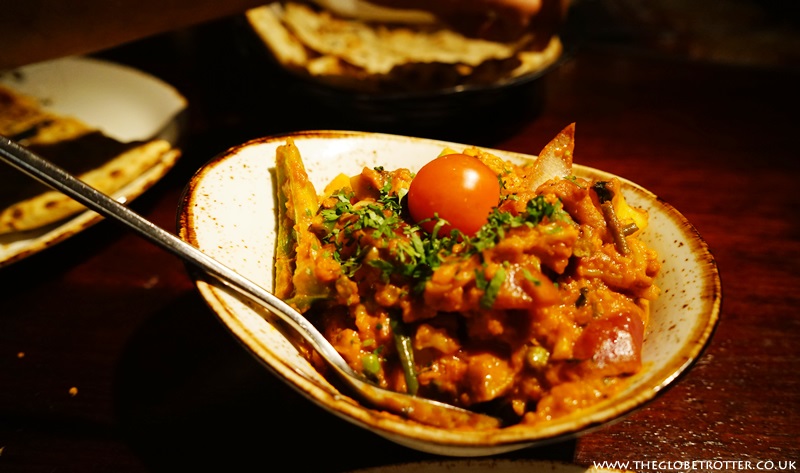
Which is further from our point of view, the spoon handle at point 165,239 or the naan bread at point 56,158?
the naan bread at point 56,158

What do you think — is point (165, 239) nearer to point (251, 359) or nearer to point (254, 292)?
point (254, 292)

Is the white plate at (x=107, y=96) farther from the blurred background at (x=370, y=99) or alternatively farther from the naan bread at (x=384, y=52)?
the naan bread at (x=384, y=52)

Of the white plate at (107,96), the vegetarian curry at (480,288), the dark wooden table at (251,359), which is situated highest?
the white plate at (107,96)

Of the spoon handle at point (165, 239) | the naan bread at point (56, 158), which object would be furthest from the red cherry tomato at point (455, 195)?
the naan bread at point (56, 158)

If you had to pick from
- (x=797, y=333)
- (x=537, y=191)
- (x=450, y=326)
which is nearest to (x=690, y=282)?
(x=537, y=191)

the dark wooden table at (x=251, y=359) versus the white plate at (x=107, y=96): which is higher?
the white plate at (x=107, y=96)

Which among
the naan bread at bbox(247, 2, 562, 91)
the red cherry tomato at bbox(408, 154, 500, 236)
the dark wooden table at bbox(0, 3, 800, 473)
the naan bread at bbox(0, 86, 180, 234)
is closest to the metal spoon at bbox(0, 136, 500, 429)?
the dark wooden table at bbox(0, 3, 800, 473)
